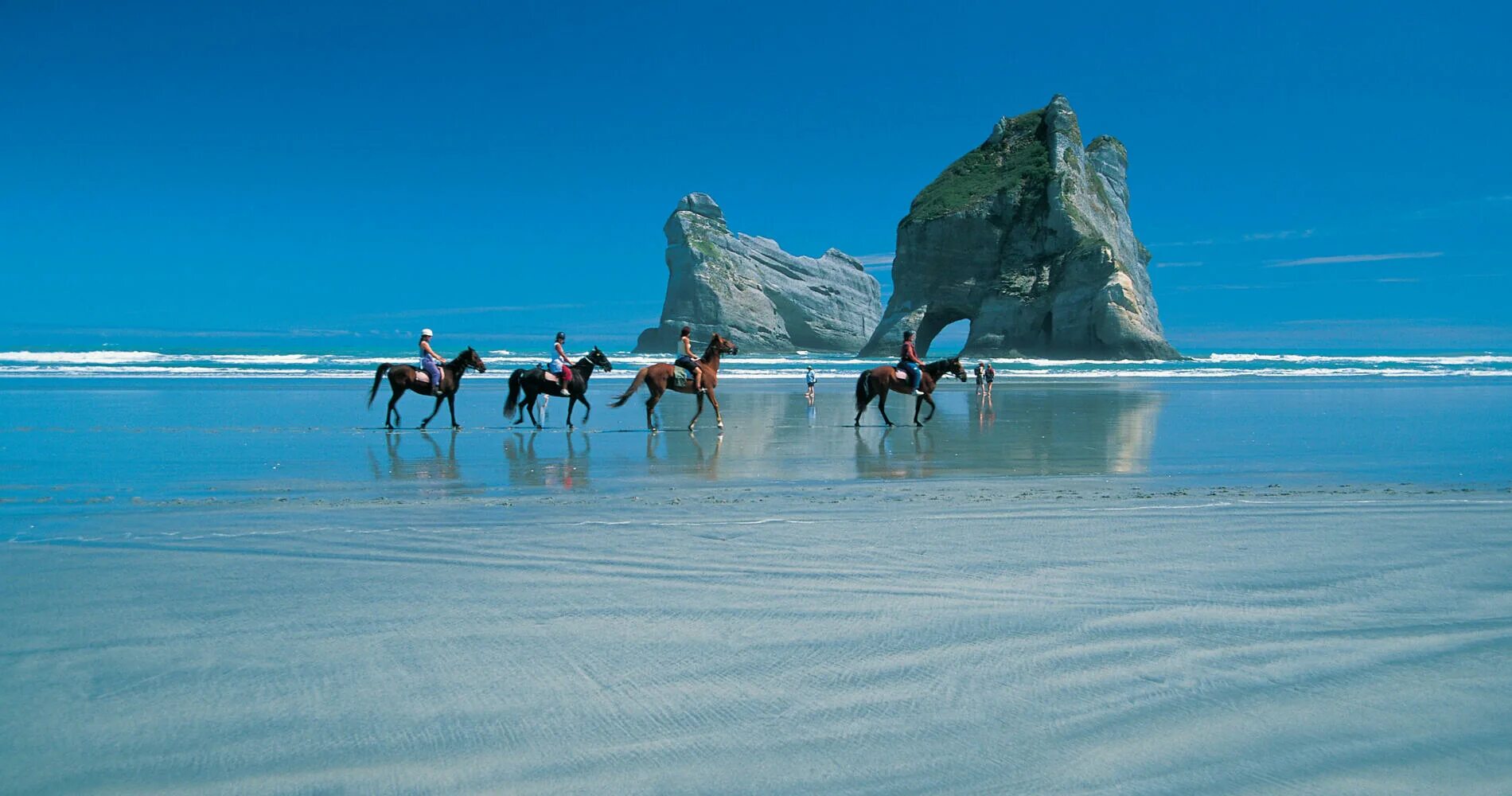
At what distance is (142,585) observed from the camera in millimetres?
4852

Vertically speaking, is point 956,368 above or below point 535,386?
above

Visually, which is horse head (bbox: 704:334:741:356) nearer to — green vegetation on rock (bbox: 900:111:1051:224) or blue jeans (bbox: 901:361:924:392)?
blue jeans (bbox: 901:361:924:392)

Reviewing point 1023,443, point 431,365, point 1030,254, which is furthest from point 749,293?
point 1023,443

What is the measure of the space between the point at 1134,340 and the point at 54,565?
201 ft

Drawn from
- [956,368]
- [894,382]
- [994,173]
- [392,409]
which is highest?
[994,173]

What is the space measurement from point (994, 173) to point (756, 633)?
7744 cm

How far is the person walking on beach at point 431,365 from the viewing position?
15830mm

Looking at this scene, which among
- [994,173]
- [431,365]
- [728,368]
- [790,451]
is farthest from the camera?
[994,173]

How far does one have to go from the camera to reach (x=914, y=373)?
1672cm

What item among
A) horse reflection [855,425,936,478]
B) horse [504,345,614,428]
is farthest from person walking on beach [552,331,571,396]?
horse reflection [855,425,936,478]

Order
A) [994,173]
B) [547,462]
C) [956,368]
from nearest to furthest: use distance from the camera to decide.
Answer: [547,462], [956,368], [994,173]

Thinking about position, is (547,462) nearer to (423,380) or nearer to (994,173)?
(423,380)

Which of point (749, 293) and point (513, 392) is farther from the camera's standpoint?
point (749, 293)

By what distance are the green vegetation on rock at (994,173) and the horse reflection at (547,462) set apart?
63088mm
